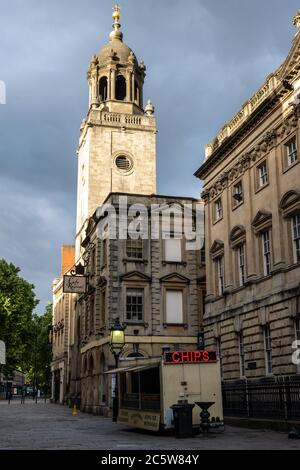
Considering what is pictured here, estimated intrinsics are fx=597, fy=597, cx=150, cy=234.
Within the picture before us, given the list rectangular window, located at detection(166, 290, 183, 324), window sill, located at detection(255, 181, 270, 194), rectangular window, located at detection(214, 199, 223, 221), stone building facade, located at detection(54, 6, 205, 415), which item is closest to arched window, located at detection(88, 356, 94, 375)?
stone building facade, located at detection(54, 6, 205, 415)

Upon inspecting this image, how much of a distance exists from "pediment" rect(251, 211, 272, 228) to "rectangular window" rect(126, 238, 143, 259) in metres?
13.5

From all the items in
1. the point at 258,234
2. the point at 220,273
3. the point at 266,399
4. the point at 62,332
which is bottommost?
the point at 266,399

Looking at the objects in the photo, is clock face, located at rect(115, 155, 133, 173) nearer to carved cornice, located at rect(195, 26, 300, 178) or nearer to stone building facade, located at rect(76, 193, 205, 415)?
stone building facade, located at rect(76, 193, 205, 415)

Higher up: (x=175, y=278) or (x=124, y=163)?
(x=124, y=163)

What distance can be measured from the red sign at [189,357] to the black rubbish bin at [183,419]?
157 centimetres

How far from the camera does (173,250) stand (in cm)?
4253

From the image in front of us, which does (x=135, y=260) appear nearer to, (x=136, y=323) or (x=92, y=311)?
(x=136, y=323)

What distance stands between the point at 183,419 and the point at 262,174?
14.9 m

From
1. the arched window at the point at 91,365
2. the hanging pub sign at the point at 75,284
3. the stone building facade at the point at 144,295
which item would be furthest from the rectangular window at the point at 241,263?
the arched window at the point at 91,365

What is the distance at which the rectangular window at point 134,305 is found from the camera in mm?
40375

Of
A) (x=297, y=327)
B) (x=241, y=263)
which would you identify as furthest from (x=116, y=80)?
(x=297, y=327)

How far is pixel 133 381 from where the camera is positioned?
22.9 metres

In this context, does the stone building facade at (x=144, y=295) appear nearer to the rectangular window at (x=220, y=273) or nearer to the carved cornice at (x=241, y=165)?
the carved cornice at (x=241, y=165)
